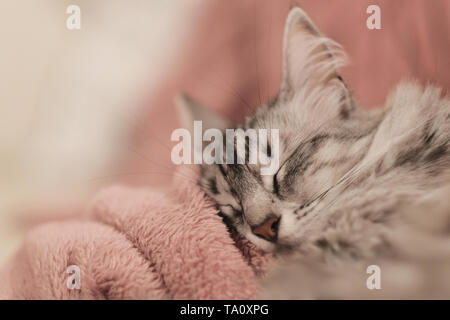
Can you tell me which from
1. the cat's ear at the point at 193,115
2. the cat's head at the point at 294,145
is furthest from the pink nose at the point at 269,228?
the cat's ear at the point at 193,115

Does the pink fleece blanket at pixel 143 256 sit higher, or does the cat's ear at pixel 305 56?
the cat's ear at pixel 305 56

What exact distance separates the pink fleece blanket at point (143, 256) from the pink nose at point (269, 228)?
4 cm

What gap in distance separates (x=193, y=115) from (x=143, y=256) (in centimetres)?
33

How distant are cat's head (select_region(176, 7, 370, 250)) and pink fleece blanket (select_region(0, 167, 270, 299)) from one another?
51 mm

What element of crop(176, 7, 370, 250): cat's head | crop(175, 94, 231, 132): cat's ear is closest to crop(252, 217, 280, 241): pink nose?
crop(176, 7, 370, 250): cat's head

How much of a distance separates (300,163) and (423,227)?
0.83ft

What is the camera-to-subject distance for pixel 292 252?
2.62 ft

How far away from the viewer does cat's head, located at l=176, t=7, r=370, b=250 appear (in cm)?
80

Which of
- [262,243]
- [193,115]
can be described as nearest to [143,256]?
[262,243]

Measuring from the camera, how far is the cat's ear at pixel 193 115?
94cm

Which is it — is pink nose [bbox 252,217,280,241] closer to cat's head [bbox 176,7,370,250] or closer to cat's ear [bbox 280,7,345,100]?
cat's head [bbox 176,7,370,250]

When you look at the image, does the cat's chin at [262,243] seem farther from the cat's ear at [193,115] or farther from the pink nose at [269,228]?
the cat's ear at [193,115]

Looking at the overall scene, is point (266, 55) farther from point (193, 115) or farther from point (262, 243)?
point (262, 243)

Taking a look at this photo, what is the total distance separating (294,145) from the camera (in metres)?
0.85
